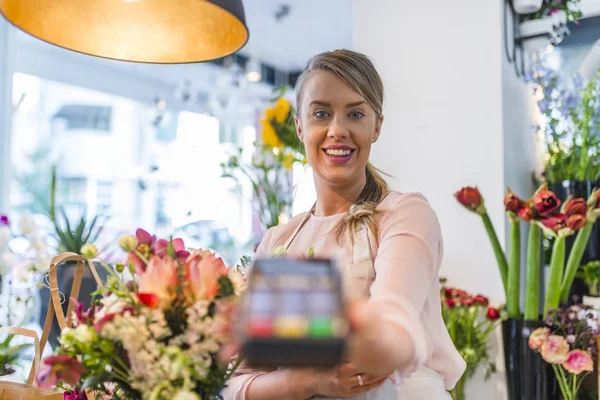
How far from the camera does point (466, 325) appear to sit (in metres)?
2.02

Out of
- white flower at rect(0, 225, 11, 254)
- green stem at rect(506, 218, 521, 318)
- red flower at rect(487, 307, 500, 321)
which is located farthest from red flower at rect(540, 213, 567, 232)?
white flower at rect(0, 225, 11, 254)

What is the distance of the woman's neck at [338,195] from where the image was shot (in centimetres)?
128

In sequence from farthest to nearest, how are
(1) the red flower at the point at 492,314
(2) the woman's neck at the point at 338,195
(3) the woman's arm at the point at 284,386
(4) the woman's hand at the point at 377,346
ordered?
(1) the red flower at the point at 492,314, (2) the woman's neck at the point at 338,195, (3) the woman's arm at the point at 284,386, (4) the woman's hand at the point at 377,346

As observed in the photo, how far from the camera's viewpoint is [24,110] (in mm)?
3973

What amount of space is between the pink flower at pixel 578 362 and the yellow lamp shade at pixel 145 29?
1.36 meters

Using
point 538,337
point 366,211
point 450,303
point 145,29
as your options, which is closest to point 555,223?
point 538,337

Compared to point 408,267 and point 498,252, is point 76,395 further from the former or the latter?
point 498,252

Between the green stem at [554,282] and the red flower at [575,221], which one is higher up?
the red flower at [575,221]

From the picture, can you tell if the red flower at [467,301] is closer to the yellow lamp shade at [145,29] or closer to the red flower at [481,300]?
the red flower at [481,300]

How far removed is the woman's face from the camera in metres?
1.14

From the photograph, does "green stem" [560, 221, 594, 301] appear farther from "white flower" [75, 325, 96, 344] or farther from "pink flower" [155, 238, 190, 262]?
"white flower" [75, 325, 96, 344]

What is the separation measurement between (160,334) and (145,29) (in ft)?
2.14

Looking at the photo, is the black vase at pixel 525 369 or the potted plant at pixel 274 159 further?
the potted plant at pixel 274 159

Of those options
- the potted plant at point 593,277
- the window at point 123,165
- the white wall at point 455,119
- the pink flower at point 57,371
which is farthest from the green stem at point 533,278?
the window at point 123,165
